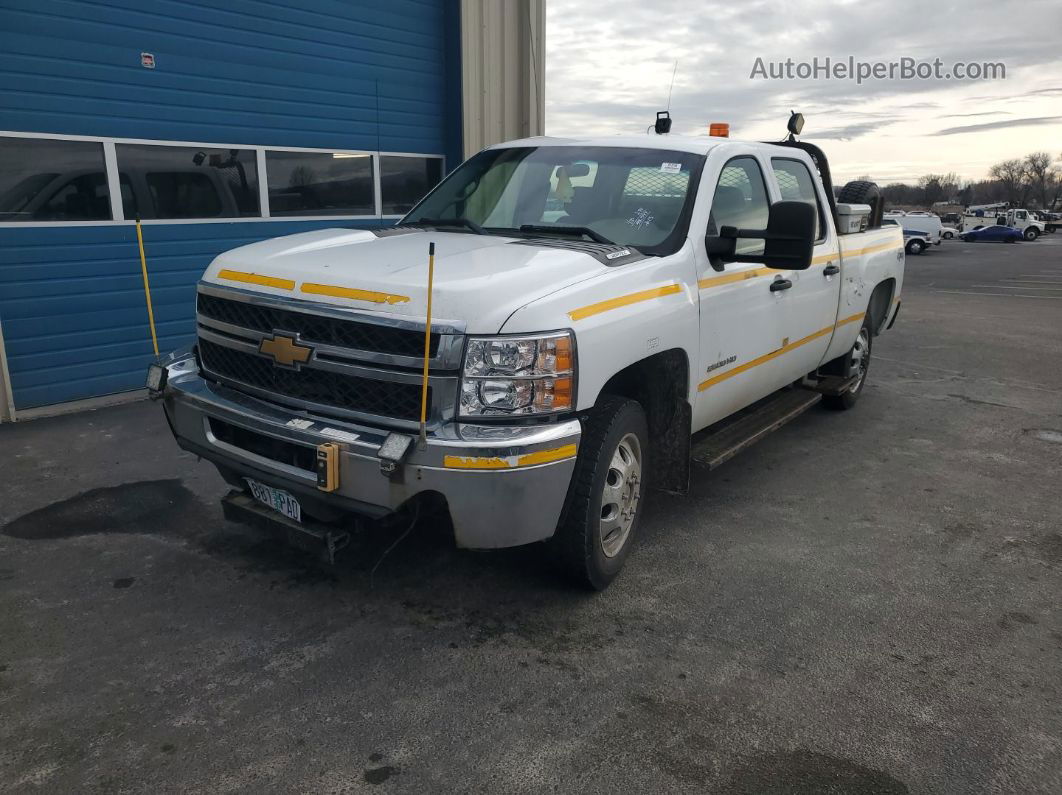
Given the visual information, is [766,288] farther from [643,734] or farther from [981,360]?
[981,360]

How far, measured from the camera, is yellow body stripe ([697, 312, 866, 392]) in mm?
4219

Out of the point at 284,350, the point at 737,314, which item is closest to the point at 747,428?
the point at 737,314

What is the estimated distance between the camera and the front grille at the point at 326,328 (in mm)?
2998

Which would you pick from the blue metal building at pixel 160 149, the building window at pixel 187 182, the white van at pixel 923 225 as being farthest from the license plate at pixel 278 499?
the white van at pixel 923 225

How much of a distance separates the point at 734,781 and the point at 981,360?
8550 millimetres

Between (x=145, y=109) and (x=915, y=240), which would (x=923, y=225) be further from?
(x=145, y=109)

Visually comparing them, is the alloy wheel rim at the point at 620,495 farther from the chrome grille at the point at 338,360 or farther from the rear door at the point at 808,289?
the rear door at the point at 808,289

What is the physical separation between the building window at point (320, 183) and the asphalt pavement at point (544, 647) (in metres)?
4.02

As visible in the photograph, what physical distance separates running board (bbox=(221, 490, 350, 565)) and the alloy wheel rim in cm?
113

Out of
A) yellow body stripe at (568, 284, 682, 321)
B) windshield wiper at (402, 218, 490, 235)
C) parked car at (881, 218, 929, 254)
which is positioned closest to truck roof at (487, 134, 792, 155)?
windshield wiper at (402, 218, 490, 235)

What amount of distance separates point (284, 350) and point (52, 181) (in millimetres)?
4750

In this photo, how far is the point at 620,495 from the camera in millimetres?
3650

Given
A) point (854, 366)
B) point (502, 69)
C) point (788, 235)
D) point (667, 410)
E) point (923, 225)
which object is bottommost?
point (854, 366)

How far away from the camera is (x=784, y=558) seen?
13.7ft
